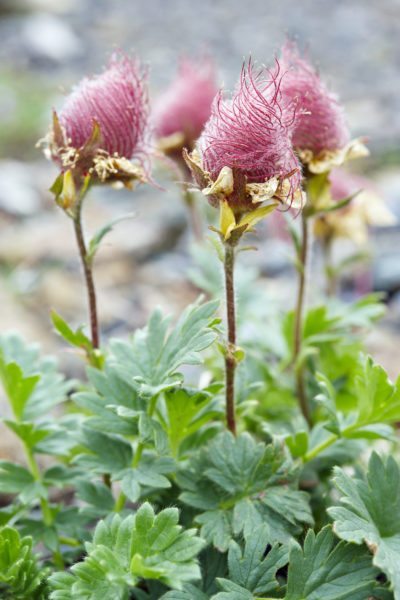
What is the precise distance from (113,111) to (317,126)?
0.51 meters

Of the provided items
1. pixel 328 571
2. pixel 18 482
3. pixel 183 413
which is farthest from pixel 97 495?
pixel 328 571

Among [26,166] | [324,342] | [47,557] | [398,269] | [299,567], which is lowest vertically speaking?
[47,557]

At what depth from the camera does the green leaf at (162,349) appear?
149cm

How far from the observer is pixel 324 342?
228cm

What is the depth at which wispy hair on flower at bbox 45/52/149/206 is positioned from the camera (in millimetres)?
1604

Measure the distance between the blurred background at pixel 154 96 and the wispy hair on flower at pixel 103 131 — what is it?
222mm

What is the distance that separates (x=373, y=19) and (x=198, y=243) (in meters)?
6.88

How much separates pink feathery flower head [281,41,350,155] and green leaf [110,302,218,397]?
52 cm

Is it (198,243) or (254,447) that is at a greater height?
(198,243)

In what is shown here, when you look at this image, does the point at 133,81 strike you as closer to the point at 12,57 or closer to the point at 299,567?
the point at 299,567

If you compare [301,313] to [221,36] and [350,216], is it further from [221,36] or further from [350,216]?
[221,36]

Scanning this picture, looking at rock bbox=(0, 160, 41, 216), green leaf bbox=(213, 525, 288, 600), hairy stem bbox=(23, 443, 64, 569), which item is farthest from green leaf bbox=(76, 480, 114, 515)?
rock bbox=(0, 160, 41, 216)

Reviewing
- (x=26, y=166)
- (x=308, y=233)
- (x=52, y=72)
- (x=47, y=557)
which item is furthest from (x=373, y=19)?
(x=47, y=557)

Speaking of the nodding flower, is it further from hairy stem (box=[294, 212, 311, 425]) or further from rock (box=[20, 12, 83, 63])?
rock (box=[20, 12, 83, 63])
